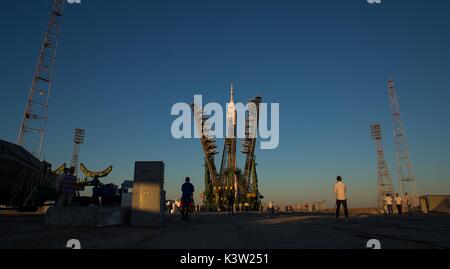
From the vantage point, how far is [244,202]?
178ft

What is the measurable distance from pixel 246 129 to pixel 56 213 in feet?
148

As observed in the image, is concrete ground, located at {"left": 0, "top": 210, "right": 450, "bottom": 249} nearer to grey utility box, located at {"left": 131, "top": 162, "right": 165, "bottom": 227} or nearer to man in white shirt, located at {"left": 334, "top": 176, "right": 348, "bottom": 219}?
grey utility box, located at {"left": 131, "top": 162, "right": 165, "bottom": 227}

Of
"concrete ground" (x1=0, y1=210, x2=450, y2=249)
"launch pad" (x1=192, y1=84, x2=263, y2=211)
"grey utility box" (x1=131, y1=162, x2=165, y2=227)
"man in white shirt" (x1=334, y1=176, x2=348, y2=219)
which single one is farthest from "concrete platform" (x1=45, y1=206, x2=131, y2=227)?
"launch pad" (x1=192, y1=84, x2=263, y2=211)

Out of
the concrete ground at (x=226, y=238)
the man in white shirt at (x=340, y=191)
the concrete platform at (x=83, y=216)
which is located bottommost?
the concrete ground at (x=226, y=238)

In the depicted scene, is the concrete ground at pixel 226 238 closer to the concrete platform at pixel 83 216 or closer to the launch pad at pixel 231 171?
the concrete platform at pixel 83 216

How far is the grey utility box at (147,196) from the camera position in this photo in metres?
8.72

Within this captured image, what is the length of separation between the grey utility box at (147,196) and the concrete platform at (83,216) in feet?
1.74

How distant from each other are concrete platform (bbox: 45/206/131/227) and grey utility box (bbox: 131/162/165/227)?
530 mm

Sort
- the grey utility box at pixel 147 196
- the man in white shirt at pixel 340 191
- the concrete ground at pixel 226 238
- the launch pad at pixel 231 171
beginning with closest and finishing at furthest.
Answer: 1. the concrete ground at pixel 226 238
2. the grey utility box at pixel 147 196
3. the man in white shirt at pixel 340 191
4. the launch pad at pixel 231 171

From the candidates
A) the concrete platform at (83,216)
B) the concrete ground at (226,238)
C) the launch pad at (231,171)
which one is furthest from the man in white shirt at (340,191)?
the launch pad at (231,171)

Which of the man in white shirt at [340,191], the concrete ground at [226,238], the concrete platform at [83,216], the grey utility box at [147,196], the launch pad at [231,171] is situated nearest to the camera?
the concrete ground at [226,238]
